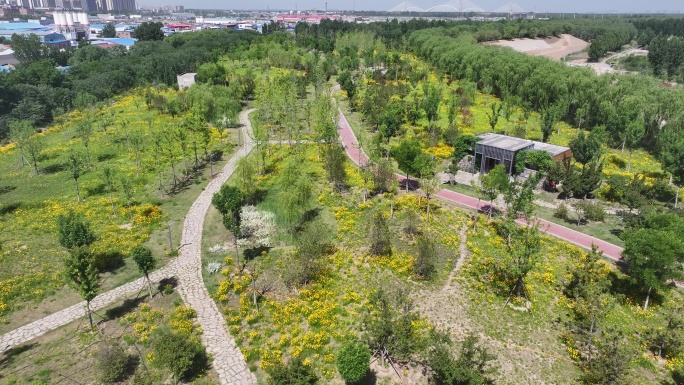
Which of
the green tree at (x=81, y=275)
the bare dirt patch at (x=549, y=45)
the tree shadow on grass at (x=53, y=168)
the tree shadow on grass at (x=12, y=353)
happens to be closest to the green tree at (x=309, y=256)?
the green tree at (x=81, y=275)

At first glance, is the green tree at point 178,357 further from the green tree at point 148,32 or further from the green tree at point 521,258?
the green tree at point 148,32

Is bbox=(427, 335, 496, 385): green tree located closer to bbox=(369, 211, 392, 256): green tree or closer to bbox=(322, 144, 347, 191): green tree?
bbox=(369, 211, 392, 256): green tree

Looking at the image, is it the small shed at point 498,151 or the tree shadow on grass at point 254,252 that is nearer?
the tree shadow on grass at point 254,252

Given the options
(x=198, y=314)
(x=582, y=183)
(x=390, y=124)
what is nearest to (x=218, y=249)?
(x=198, y=314)

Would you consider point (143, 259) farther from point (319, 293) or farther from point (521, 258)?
point (521, 258)

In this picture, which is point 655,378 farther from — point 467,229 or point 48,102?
point 48,102
